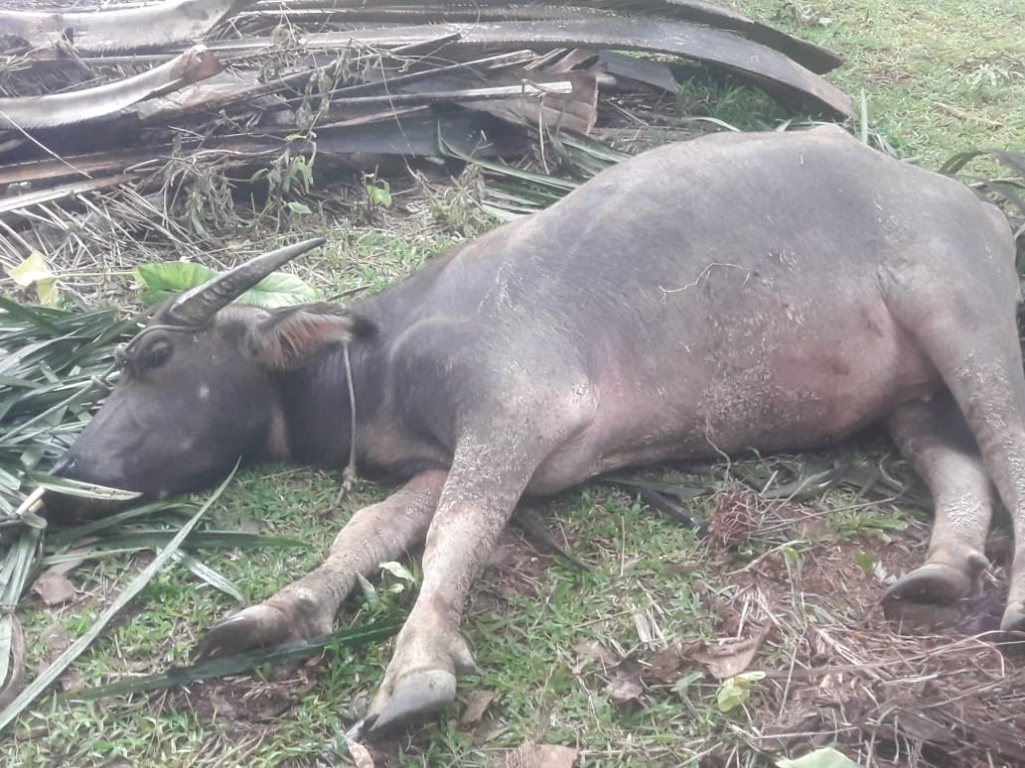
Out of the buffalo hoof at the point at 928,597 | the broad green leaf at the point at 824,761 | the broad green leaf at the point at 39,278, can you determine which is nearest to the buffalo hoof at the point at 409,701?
the broad green leaf at the point at 824,761

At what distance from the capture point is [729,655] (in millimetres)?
2742

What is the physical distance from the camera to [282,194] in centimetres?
530

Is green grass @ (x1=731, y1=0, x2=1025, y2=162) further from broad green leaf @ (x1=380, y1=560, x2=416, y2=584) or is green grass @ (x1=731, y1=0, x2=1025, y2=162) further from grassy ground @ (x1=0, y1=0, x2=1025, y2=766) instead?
broad green leaf @ (x1=380, y1=560, x2=416, y2=584)

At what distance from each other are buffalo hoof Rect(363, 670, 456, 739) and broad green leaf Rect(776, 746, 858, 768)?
2.54ft

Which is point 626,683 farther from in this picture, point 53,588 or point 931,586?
point 53,588

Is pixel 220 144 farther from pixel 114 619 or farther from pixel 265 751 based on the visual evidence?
pixel 265 751

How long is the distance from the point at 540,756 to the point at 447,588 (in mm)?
543

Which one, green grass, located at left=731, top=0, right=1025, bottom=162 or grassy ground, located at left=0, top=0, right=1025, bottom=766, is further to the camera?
green grass, located at left=731, top=0, right=1025, bottom=162

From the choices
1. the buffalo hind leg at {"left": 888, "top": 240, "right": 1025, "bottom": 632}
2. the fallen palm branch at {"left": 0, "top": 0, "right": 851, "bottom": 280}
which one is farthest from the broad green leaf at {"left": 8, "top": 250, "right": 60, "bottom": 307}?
the buffalo hind leg at {"left": 888, "top": 240, "right": 1025, "bottom": 632}

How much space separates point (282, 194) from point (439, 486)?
2.41 m

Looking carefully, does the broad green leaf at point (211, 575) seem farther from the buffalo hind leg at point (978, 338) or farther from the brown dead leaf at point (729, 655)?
the buffalo hind leg at point (978, 338)

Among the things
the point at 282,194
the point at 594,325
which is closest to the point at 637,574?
the point at 594,325

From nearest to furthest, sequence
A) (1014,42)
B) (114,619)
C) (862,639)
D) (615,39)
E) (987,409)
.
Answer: (862,639), (114,619), (987,409), (615,39), (1014,42)

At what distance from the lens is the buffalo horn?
3.48 metres
